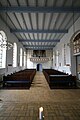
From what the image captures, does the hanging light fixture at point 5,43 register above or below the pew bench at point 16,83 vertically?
above

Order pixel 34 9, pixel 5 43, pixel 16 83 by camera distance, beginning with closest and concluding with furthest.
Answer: pixel 34 9 < pixel 16 83 < pixel 5 43

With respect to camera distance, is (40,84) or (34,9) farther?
(40,84)

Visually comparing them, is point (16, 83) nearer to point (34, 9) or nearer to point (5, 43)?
point (5, 43)

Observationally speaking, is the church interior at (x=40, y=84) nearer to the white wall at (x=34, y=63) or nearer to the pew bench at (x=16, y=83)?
the pew bench at (x=16, y=83)

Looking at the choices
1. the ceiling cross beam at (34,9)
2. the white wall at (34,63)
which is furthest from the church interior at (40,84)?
the white wall at (34,63)

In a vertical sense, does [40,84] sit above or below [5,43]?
below

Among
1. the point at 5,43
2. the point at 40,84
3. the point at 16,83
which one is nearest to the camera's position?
the point at 16,83

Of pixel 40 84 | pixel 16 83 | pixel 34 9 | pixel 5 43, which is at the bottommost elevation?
pixel 40 84

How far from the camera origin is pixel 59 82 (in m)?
9.59

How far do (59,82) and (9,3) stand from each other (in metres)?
6.20

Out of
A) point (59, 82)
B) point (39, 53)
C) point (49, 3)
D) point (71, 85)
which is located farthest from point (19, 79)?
point (39, 53)

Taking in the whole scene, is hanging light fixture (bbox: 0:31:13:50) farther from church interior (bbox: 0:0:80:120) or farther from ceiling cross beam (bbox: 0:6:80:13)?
ceiling cross beam (bbox: 0:6:80:13)

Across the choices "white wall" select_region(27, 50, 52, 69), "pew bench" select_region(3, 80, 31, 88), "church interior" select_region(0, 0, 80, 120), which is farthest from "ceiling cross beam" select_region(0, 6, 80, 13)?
"white wall" select_region(27, 50, 52, 69)

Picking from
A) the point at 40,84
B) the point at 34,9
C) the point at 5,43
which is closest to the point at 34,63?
the point at 40,84
